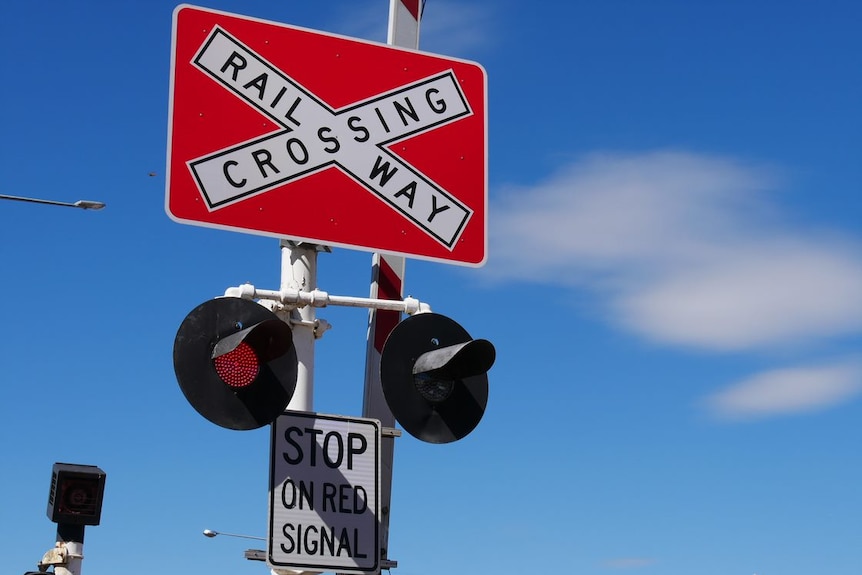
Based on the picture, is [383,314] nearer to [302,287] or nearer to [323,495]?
[302,287]

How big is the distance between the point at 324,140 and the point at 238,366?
1.23 m

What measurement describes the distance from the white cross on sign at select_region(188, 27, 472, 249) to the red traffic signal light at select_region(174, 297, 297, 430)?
0.72 m

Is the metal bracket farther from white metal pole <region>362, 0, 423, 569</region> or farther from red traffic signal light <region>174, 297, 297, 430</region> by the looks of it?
red traffic signal light <region>174, 297, 297, 430</region>

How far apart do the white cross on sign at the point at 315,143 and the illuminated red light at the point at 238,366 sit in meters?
0.83

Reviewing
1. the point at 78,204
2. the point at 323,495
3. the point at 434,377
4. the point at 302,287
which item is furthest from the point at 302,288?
the point at 78,204

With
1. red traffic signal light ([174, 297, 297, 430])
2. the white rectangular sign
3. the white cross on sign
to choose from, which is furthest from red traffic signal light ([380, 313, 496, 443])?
the white cross on sign

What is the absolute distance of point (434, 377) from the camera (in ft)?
15.6

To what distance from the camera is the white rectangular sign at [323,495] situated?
465 centimetres

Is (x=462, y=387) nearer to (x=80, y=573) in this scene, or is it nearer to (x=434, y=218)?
(x=434, y=218)

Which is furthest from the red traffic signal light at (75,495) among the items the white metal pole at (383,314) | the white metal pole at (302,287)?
the white metal pole at (302,287)

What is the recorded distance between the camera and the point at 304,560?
4.65 meters

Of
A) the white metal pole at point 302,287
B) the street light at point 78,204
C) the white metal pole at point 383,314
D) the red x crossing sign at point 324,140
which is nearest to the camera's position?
the red x crossing sign at point 324,140

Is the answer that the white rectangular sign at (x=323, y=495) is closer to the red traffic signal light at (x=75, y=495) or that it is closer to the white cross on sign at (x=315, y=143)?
the white cross on sign at (x=315, y=143)

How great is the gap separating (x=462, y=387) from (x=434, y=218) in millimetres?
919
